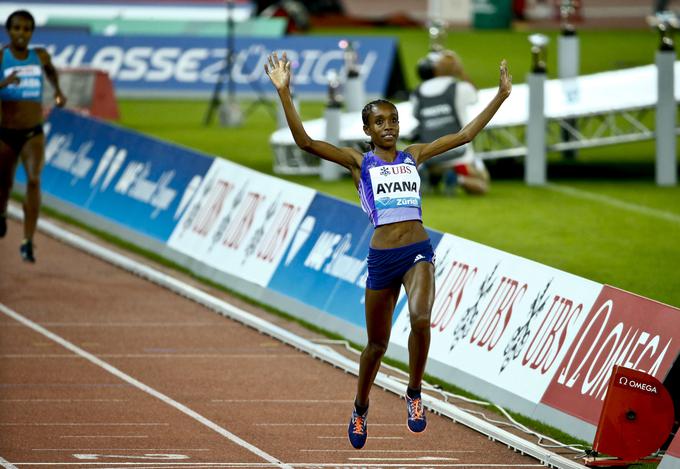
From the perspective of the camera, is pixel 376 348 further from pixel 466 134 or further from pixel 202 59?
pixel 202 59

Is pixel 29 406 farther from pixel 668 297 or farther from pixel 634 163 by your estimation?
pixel 634 163

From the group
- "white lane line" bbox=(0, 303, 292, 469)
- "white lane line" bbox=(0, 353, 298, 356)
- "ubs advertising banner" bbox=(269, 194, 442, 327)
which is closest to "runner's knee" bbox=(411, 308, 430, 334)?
"white lane line" bbox=(0, 303, 292, 469)

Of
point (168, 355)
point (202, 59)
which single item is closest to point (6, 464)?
point (168, 355)

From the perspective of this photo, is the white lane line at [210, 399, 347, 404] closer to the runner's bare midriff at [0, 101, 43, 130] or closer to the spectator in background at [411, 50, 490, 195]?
the runner's bare midriff at [0, 101, 43, 130]

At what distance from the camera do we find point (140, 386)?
12617mm

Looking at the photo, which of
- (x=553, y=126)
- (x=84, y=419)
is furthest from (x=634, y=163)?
(x=84, y=419)

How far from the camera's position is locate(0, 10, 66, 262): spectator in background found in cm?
→ 1636

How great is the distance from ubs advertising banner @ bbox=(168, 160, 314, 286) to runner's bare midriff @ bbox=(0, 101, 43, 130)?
2.21 meters

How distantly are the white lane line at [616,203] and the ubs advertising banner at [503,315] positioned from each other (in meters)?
8.08

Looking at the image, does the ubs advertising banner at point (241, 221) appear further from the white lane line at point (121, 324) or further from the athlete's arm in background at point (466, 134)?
the athlete's arm in background at point (466, 134)

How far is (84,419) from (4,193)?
6300mm

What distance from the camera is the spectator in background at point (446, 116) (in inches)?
846

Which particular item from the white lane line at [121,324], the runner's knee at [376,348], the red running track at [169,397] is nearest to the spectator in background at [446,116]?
the red running track at [169,397]

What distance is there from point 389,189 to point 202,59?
1000 inches
